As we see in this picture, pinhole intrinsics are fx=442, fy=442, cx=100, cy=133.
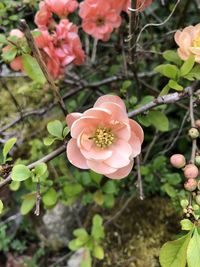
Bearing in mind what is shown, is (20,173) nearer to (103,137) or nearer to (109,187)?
(103,137)

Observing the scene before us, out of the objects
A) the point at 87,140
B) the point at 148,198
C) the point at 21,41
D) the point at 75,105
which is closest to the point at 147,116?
Result: the point at 87,140

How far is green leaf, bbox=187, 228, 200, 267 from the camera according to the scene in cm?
85

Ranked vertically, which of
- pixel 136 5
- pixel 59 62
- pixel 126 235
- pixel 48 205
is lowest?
pixel 126 235

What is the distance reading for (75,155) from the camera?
3.03 feet

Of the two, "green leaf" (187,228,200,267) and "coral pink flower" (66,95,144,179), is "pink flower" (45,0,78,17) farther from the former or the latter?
"green leaf" (187,228,200,267)

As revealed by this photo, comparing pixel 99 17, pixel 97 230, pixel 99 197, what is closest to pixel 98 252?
pixel 97 230

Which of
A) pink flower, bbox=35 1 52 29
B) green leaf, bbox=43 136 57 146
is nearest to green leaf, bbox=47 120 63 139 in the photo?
green leaf, bbox=43 136 57 146

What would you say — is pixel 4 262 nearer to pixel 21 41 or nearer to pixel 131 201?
pixel 131 201

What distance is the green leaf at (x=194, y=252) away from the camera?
85 centimetres

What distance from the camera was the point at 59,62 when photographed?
4.11 ft

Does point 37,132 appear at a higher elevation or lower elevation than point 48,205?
lower

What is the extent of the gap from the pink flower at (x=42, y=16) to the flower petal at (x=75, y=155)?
1.53ft

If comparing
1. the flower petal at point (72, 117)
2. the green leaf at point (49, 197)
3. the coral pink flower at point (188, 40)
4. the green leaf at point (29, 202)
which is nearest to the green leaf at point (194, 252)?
the flower petal at point (72, 117)

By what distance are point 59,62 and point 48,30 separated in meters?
0.13
